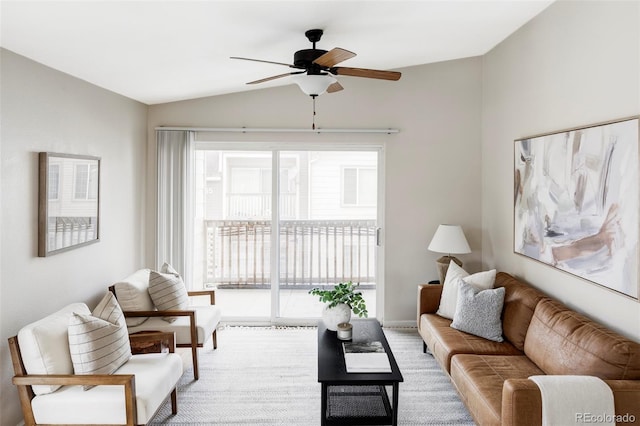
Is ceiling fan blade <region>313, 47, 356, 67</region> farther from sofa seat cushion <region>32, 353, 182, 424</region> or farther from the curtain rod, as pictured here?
sofa seat cushion <region>32, 353, 182, 424</region>

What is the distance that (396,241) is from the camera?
15.2ft

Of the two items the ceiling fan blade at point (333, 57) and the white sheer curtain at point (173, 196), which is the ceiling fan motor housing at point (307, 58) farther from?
the white sheer curtain at point (173, 196)

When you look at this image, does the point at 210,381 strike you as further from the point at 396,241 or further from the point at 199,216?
the point at 396,241

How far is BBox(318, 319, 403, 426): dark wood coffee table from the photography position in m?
2.51

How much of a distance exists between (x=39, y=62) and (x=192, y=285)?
262 cm

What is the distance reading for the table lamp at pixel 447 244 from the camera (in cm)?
412

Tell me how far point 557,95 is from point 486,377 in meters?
2.11

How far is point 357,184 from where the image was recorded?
15.4 feet

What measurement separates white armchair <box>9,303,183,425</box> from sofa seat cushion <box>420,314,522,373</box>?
1970 mm

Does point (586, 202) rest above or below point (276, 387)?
above

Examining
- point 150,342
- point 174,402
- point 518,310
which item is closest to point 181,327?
point 150,342

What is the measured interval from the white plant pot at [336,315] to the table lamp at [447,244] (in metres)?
1.44

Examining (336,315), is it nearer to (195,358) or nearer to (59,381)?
(195,358)

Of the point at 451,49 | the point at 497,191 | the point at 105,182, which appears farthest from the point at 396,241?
the point at 105,182
